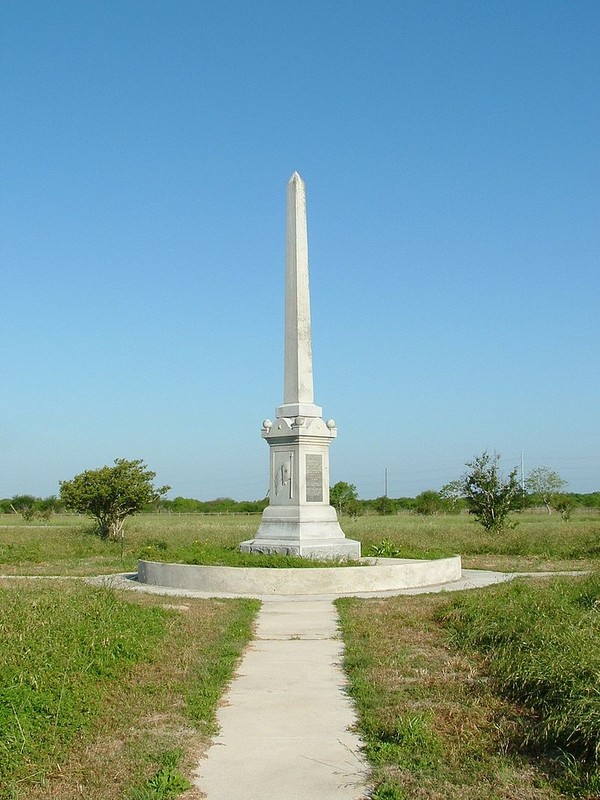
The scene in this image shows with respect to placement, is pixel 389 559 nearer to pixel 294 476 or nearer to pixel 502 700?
pixel 294 476

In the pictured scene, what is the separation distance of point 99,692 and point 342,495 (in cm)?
6109

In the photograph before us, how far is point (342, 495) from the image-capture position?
6750 cm

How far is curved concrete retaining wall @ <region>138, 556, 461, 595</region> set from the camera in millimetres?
15305

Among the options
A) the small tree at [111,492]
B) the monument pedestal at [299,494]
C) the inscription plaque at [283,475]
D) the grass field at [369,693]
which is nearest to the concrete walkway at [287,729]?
the grass field at [369,693]

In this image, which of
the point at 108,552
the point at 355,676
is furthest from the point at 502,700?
the point at 108,552

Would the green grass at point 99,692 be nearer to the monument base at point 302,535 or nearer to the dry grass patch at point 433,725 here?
the dry grass patch at point 433,725

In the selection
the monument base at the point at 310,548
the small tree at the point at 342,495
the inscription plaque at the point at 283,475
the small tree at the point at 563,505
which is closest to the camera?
the monument base at the point at 310,548

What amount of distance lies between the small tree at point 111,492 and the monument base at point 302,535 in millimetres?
14472

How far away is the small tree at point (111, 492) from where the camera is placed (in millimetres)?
31953

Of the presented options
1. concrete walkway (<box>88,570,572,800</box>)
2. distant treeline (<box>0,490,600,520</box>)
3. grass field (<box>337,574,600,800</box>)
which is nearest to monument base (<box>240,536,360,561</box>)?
concrete walkway (<box>88,570,572,800</box>)

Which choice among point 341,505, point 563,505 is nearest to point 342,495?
point 341,505

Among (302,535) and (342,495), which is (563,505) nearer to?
(342,495)

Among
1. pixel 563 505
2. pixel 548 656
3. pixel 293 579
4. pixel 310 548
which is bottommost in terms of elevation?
pixel 293 579

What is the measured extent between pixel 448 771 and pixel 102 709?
119 inches
